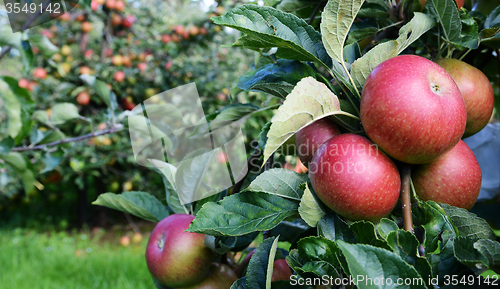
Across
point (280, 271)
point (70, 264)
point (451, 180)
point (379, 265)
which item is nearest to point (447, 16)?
point (451, 180)

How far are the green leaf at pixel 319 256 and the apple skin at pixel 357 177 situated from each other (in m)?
0.04

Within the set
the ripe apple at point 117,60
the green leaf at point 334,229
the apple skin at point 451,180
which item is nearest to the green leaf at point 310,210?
the green leaf at point 334,229

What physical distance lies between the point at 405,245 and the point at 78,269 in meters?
2.19

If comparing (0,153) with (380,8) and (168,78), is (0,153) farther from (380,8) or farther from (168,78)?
(168,78)

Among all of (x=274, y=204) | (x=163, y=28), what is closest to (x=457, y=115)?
(x=274, y=204)

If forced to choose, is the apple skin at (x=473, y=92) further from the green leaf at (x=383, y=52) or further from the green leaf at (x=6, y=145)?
the green leaf at (x=6, y=145)

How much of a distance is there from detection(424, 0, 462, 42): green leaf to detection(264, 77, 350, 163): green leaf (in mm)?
180

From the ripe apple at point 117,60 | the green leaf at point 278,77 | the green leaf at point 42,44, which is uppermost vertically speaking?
the green leaf at point 278,77

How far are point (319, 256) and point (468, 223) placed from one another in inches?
6.4

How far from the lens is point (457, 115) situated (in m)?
0.35

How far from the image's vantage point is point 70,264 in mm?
2141

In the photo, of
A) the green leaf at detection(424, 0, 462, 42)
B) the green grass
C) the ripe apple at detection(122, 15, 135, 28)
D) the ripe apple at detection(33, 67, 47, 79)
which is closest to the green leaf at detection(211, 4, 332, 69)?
the green leaf at detection(424, 0, 462, 42)

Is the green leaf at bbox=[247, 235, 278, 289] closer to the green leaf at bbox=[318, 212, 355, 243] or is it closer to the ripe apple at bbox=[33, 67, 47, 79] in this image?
the green leaf at bbox=[318, 212, 355, 243]

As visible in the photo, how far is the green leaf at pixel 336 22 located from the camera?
0.39m
